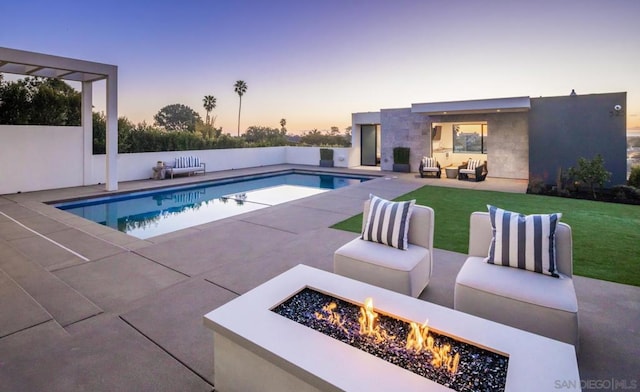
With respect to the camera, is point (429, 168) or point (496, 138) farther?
point (496, 138)

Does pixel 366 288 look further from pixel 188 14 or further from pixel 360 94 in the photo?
pixel 360 94

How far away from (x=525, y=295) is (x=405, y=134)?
13580 millimetres

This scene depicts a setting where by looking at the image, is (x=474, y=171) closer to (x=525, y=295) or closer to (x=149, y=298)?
(x=525, y=295)

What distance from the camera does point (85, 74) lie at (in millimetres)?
9383

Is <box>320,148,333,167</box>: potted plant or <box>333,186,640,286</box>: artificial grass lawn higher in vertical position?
<box>320,148,333,167</box>: potted plant

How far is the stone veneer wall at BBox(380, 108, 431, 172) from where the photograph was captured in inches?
593

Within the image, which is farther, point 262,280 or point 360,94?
point 360,94

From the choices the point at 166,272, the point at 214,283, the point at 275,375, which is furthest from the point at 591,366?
the point at 166,272

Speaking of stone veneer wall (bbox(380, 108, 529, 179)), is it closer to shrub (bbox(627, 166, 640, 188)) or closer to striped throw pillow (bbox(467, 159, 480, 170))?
striped throw pillow (bbox(467, 159, 480, 170))

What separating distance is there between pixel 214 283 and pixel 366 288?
6.29ft

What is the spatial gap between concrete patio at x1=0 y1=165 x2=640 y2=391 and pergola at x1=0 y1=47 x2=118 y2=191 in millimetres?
3499

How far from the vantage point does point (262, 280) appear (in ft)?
12.6

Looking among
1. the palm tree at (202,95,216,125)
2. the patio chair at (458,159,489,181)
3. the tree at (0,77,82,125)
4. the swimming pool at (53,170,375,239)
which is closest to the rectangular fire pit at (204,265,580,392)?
the swimming pool at (53,170,375,239)

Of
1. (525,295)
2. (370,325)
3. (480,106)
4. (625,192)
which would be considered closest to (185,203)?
(370,325)
